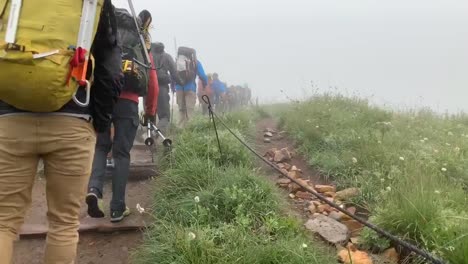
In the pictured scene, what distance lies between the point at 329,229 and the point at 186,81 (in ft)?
20.9

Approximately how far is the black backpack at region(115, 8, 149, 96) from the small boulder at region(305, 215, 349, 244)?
2.03m

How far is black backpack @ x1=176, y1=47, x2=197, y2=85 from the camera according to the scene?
9.38 metres

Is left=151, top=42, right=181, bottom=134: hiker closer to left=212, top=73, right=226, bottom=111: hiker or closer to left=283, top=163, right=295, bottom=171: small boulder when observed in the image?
left=283, top=163, right=295, bottom=171: small boulder

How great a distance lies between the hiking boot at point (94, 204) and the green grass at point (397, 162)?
2.40m

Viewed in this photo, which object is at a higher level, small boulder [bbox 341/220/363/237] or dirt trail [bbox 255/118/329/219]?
small boulder [bbox 341/220/363/237]

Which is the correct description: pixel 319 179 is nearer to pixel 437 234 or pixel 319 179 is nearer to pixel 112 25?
pixel 437 234

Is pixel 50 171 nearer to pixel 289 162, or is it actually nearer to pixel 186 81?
pixel 289 162

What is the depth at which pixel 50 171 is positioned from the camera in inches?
88.6

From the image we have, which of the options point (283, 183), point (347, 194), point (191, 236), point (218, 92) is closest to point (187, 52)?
point (218, 92)

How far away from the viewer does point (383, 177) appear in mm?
4629

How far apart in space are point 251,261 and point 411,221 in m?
1.38

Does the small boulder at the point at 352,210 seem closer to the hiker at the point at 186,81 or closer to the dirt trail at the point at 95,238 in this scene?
the dirt trail at the point at 95,238

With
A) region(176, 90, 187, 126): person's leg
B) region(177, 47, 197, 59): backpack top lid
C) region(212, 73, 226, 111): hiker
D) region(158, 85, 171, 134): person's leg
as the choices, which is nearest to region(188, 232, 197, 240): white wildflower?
region(158, 85, 171, 134): person's leg

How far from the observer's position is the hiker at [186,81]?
9.43 metres
